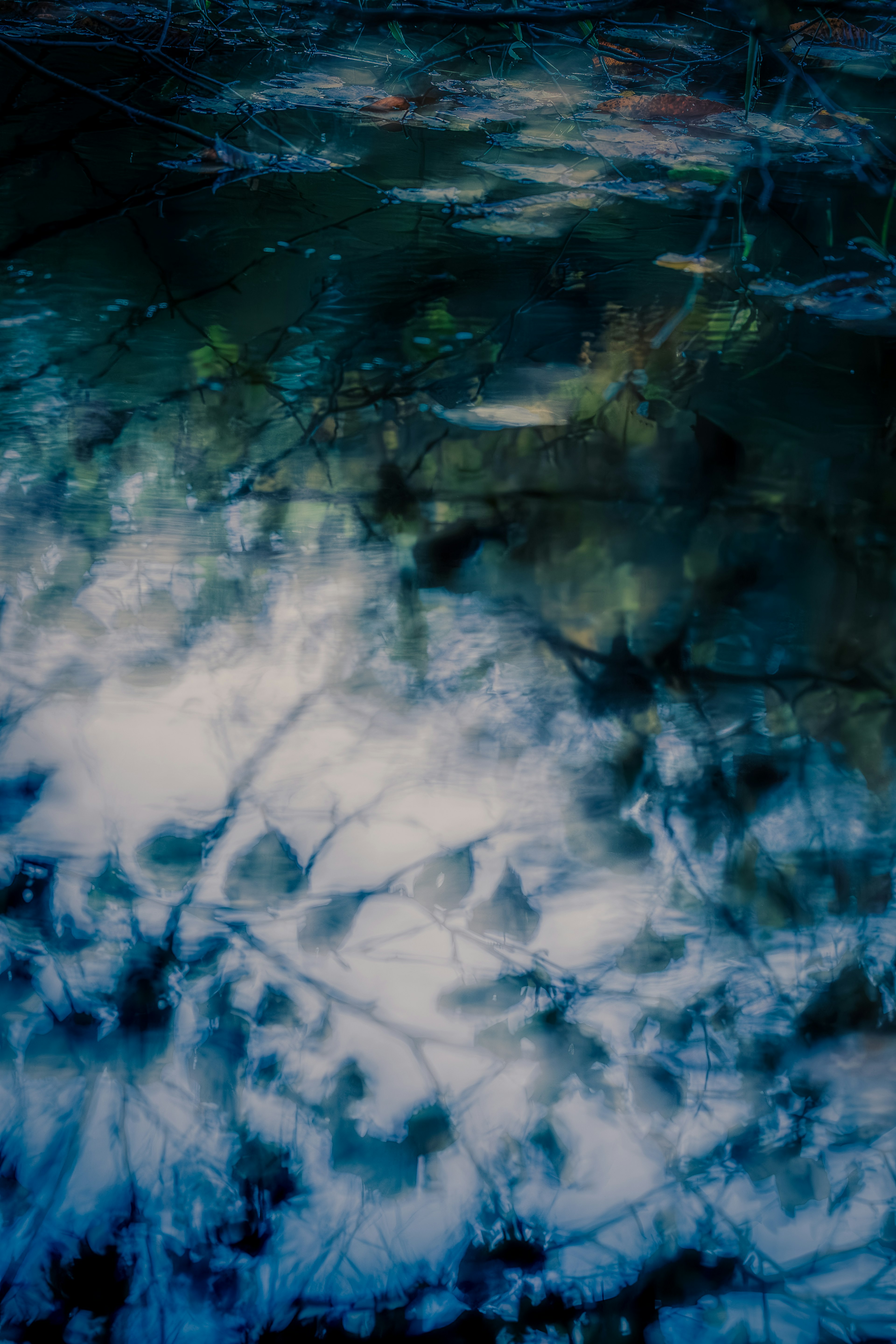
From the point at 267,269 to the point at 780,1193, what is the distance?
127cm

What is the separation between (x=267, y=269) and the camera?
1.15 metres

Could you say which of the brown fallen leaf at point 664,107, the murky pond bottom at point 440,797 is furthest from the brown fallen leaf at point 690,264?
the brown fallen leaf at point 664,107

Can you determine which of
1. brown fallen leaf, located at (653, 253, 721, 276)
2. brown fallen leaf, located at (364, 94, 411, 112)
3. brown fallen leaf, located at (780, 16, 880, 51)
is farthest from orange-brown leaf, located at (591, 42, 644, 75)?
brown fallen leaf, located at (653, 253, 721, 276)

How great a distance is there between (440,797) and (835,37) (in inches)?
64.9

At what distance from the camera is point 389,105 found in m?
1.48

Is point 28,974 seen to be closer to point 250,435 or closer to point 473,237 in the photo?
point 250,435

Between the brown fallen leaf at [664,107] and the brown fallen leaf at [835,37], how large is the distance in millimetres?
150

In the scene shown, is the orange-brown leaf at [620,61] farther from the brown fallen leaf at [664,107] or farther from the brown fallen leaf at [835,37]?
the brown fallen leaf at [835,37]

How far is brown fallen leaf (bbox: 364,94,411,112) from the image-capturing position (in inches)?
Answer: 57.8

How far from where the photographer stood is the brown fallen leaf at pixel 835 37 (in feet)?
4.67

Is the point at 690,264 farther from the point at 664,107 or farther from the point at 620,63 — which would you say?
the point at 620,63

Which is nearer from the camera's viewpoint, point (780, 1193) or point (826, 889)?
point (780, 1193)

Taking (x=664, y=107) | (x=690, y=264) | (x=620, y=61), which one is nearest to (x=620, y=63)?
(x=620, y=61)

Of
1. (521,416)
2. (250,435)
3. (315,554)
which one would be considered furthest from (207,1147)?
(521,416)
